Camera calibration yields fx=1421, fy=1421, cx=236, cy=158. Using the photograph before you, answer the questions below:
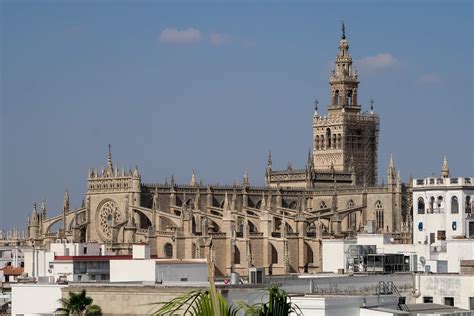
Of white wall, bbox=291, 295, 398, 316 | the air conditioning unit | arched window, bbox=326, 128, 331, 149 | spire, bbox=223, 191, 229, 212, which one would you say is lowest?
white wall, bbox=291, 295, 398, 316

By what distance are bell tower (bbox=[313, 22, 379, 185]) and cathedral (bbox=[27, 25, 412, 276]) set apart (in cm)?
9

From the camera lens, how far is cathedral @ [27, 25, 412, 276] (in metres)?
95.9

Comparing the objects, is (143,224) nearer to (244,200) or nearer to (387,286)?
(244,200)

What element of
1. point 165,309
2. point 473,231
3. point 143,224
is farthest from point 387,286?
point 143,224

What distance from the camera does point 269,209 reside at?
105562 millimetres

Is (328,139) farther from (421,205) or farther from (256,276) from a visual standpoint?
(256,276)

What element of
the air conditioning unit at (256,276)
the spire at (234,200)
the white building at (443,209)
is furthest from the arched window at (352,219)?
the air conditioning unit at (256,276)

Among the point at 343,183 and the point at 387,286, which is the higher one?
the point at 343,183

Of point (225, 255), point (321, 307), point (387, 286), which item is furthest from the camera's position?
point (225, 255)

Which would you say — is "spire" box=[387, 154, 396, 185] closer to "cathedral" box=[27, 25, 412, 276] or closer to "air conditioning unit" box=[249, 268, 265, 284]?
"cathedral" box=[27, 25, 412, 276]

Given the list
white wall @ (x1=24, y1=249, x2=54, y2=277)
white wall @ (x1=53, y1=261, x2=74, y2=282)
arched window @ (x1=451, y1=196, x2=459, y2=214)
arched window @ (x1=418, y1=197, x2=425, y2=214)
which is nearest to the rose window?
white wall @ (x1=24, y1=249, x2=54, y2=277)

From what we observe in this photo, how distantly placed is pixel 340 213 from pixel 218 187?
10751 millimetres

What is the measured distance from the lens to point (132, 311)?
30594mm

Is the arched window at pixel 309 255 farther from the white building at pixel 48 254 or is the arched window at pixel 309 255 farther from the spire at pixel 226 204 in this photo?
the white building at pixel 48 254
